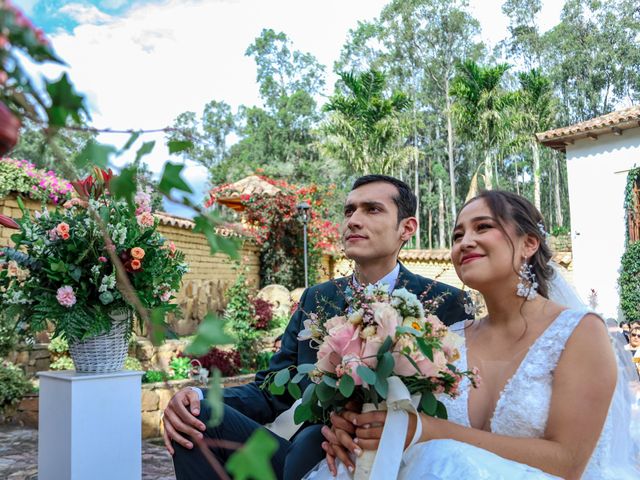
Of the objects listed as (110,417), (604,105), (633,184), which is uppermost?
(604,105)

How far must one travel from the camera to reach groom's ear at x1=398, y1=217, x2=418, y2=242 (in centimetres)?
301

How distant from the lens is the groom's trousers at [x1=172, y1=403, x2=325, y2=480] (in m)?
2.04

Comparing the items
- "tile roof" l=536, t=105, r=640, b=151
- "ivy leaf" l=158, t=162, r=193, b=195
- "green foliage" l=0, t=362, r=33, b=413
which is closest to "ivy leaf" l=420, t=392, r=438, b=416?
"ivy leaf" l=158, t=162, r=193, b=195

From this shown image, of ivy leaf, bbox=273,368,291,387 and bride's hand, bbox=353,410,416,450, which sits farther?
ivy leaf, bbox=273,368,291,387

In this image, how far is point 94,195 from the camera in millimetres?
3434

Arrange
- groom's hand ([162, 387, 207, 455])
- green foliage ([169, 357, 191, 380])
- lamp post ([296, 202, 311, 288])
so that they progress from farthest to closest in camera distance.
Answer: lamp post ([296, 202, 311, 288]), green foliage ([169, 357, 191, 380]), groom's hand ([162, 387, 207, 455])

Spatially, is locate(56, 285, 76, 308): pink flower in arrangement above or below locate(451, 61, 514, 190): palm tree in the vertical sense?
below

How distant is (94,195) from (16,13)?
3132mm

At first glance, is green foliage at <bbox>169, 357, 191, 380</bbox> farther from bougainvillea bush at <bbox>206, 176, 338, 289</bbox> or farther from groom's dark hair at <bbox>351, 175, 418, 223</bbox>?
bougainvillea bush at <bbox>206, 176, 338, 289</bbox>

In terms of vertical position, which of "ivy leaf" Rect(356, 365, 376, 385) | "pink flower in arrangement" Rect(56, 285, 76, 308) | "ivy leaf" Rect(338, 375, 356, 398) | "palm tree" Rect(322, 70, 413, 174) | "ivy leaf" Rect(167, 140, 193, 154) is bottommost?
"ivy leaf" Rect(338, 375, 356, 398)

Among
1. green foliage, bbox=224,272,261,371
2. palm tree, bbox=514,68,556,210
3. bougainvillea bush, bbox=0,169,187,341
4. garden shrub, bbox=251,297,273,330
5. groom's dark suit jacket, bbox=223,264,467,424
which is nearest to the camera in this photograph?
groom's dark suit jacket, bbox=223,264,467,424

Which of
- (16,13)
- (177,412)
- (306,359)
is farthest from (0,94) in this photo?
(306,359)

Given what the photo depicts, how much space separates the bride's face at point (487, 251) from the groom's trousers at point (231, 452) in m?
0.78

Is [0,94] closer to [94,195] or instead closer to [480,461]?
[480,461]
